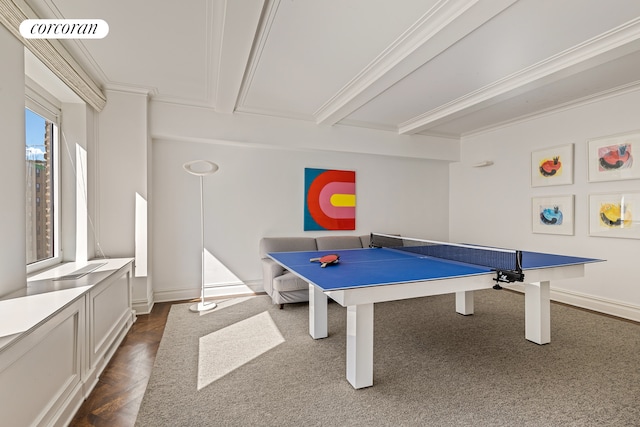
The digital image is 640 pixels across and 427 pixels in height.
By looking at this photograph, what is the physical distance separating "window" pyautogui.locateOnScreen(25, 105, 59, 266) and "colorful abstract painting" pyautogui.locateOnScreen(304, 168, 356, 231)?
3226 mm

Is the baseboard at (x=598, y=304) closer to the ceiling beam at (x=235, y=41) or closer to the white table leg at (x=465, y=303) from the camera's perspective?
the white table leg at (x=465, y=303)

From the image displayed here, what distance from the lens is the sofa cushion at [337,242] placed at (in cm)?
501

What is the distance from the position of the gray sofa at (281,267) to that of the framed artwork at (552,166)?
9.19 feet

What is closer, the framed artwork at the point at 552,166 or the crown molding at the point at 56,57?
the crown molding at the point at 56,57

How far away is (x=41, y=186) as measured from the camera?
3.00 meters

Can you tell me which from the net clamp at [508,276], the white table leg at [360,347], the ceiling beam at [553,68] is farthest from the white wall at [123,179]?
the ceiling beam at [553,68]

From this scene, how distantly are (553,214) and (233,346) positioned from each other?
4.74 meters

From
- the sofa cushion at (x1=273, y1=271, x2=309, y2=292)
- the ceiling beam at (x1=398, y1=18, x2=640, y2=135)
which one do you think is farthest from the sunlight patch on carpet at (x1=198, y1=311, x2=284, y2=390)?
the ceiling beam at (x1=398, y1=18, x2=640, y2=135)

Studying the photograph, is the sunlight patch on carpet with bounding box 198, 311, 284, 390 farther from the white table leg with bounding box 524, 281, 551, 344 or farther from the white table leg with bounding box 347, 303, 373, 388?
the white table leg with bounding box 524, 281, 551, 344

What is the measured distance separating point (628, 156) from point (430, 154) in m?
2.74

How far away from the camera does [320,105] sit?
4426 mm

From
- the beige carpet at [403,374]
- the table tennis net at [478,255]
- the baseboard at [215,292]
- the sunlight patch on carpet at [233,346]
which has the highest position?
the table tennis net at [478,255]

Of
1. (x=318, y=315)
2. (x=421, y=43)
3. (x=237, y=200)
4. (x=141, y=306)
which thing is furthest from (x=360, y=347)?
(x=237, y=200)

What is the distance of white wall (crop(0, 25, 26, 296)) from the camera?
1982 millimetres
